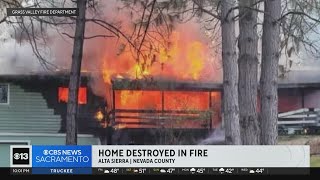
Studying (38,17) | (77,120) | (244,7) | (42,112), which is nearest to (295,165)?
(244,7)

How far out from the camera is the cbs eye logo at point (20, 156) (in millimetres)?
3227

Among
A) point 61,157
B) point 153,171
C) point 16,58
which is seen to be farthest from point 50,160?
point 16,58

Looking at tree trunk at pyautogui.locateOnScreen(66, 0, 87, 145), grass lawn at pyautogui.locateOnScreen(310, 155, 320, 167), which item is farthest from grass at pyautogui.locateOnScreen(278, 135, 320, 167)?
tree trunk at pyautogui.locateOnScreen(66, 0, 87, 145)

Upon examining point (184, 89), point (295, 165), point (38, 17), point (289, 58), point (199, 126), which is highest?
point (38, 17)

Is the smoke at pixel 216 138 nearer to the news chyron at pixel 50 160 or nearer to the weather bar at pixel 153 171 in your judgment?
the weather bar at pixel 153 171

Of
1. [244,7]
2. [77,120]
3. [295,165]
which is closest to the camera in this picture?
[295,165]

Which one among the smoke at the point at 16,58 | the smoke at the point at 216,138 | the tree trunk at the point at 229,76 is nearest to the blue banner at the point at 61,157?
the smoke at the point at 16,58

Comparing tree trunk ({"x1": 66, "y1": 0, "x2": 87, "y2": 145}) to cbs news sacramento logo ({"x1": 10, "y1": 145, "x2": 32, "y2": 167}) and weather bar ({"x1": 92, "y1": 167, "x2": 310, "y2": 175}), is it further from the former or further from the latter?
weather bar ({"x1": 92, "y1": 167, "x2": 310, "y2": 175})

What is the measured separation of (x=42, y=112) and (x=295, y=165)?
5.89 ft

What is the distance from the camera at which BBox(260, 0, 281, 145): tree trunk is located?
371 cm

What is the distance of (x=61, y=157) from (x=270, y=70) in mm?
1703

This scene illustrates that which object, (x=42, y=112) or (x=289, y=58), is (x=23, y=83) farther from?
(x=289, y=58)

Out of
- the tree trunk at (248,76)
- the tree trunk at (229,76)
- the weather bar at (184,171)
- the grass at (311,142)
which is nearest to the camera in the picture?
the weather bar at (184,171)

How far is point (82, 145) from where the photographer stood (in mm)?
3348
